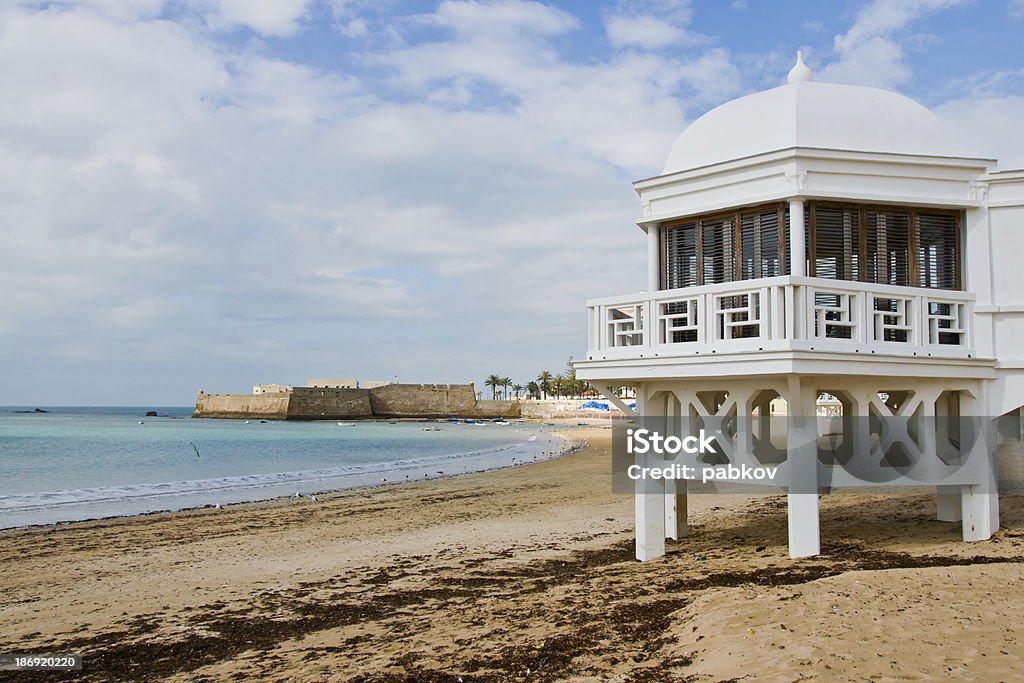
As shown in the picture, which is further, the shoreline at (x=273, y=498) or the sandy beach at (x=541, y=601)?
the shoreline at (x=273, y=498)

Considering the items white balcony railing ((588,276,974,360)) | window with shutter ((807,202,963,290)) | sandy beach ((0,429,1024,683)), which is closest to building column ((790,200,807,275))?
window with shutter ((807,202,963,290))

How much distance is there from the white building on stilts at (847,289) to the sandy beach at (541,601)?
1.21 meters

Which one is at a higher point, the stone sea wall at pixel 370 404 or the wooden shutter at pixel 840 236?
the wooden shutter at pixel 840 236

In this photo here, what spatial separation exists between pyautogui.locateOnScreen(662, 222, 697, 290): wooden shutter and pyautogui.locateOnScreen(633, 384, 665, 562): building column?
4.72 ft

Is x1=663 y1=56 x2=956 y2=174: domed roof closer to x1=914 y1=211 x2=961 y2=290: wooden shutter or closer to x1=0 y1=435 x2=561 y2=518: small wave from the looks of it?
x1=914 y1=211 x2=961 y2=290: wooden shutter

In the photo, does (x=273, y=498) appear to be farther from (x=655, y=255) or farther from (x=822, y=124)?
(x=822, y=124)

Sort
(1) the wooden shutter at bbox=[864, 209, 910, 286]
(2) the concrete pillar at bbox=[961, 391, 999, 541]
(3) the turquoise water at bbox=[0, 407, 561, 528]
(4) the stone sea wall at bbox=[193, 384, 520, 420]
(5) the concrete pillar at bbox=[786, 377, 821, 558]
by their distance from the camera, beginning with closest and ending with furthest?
(5) the concrete pillar at bbox=[786, 377, 821, 558]
(1) the wooden shutter at bbox=[864, 209, 910, 286]
(2) the concrete pillar at bbox=[961, 391, 999, 541]
(3) the turquoise water at bbox=[0, 407, 561, 528]
(4) the stone sea wall at bbox=[193, 384, 520, 420]

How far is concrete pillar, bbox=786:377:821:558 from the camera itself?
837 centimetres

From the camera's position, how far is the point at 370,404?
125 meters

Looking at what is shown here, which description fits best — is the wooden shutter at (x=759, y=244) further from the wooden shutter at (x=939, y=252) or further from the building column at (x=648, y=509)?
the building column at (x=648, y=509)

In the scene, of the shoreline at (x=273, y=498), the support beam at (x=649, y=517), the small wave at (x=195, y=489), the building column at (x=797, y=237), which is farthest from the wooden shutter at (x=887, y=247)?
the small wave at (x=195, y=489)

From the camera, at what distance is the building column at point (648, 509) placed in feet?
32.8

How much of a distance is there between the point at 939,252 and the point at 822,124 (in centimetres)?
214

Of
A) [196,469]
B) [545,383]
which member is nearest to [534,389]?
[545,383]
